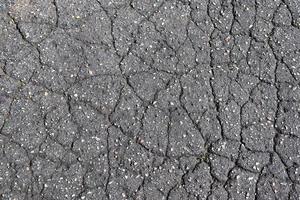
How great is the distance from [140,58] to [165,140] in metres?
0.63

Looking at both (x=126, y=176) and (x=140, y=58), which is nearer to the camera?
(x=126, y=176)

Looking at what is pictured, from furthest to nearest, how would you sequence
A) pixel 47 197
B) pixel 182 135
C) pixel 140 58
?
pixel 140 58
pixel 182 135
pixel 47 197

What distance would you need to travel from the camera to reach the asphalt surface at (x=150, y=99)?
3.43m

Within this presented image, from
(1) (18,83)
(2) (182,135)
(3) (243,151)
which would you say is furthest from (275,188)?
(1) (18,83)

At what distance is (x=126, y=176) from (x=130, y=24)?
1.14 meters

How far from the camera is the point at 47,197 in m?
3.34

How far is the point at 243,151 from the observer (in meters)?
3.55

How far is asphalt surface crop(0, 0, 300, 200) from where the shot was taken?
11.3ft

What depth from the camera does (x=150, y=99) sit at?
12.1 feet

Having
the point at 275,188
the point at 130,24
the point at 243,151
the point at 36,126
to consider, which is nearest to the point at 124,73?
the point at 130,24

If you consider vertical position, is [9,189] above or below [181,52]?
below

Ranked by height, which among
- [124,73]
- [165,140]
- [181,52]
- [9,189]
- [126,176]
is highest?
[181,52]

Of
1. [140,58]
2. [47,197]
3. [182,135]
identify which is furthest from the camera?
[140,58]

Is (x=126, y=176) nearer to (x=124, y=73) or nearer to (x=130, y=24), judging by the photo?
(x=124, y=73)
